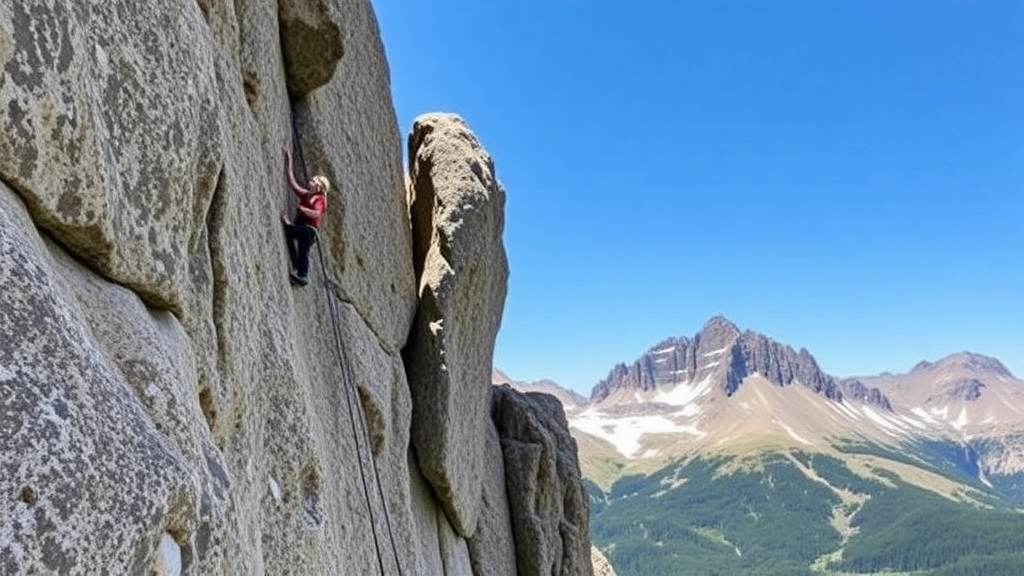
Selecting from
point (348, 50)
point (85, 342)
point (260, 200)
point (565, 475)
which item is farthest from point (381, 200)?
point (565, 475)

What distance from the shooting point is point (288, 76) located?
1229cm

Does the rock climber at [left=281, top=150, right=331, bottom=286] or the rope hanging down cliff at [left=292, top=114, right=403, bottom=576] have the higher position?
the rock climber at [left=281, top=150, right=331, bottom=286]

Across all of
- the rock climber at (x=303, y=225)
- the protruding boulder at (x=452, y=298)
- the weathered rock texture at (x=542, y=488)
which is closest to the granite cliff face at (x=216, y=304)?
the protruding boulder at (x=452, y=298)

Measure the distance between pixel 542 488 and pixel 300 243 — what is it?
49.0ft

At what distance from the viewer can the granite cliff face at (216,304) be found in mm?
4207

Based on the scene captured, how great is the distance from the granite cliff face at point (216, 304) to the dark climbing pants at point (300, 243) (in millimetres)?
322

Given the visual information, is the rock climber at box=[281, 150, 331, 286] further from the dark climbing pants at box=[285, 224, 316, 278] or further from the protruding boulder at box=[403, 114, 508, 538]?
the protruding boulder at box=[403, 114, 508, 538]

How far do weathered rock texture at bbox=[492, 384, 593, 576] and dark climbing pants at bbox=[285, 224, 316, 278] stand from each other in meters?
13.6

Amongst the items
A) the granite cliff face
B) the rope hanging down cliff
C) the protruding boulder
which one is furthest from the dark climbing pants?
the protruding boulder

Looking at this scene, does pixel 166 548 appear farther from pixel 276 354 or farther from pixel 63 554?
pixel 276 354

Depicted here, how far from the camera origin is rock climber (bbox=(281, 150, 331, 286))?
35.5 ft

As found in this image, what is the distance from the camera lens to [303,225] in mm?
10797

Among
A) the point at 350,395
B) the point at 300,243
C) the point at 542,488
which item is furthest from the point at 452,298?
the point at 542,488

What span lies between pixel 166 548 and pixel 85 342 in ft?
4.14
